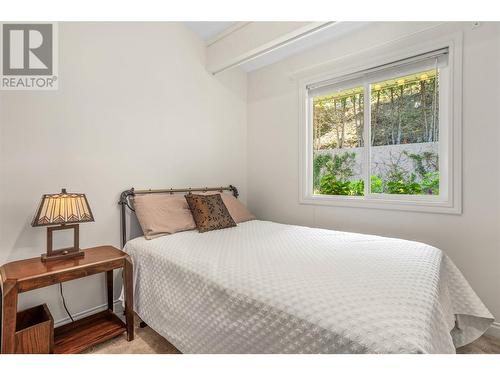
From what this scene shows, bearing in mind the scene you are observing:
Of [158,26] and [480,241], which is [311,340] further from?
[158,26]

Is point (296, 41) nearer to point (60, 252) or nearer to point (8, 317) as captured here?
point (60, 252)

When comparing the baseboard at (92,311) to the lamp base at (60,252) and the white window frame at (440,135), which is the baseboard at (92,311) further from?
the white window frame at (440,135)

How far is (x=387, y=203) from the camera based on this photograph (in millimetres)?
2311

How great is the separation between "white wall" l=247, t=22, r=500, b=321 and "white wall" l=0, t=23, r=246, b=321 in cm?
74

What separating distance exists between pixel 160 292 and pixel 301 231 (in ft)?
3.96

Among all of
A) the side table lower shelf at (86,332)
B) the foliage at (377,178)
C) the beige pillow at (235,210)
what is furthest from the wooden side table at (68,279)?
the foliage at (377,178)

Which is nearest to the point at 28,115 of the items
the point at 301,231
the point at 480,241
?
the point at 301,231

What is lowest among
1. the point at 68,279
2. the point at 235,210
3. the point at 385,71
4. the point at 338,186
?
the point at 68,279

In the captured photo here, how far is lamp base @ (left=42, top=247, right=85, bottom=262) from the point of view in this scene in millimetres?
1642

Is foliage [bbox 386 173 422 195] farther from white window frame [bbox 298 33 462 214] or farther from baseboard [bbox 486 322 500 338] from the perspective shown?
baseboard [bbox 486 322 500 338]

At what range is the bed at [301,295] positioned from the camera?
0.93 metres

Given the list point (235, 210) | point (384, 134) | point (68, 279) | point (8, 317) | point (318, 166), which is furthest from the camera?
point (318, 166)

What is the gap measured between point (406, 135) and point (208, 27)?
7.33ft

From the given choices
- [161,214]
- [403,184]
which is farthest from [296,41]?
[161,214]
